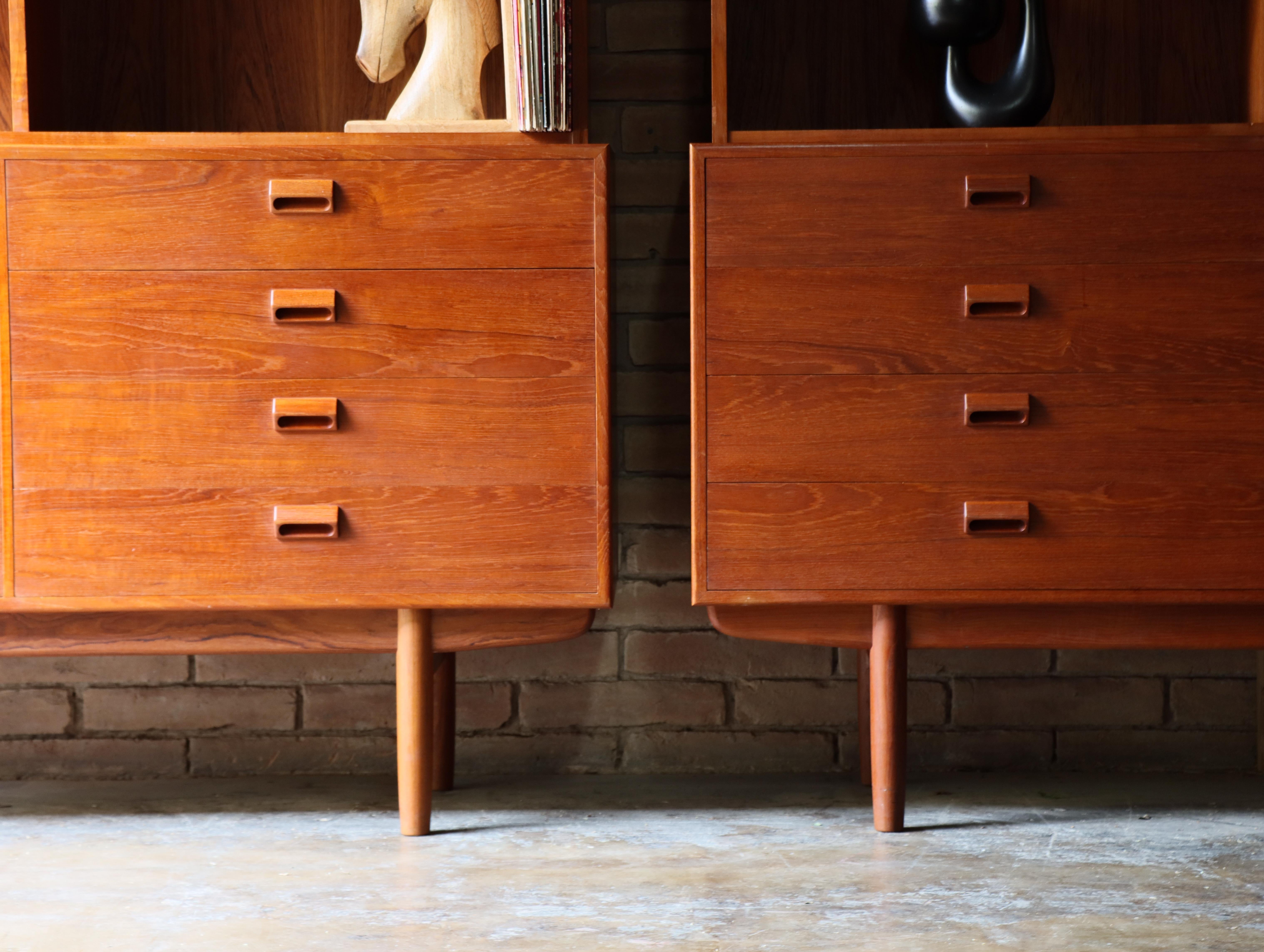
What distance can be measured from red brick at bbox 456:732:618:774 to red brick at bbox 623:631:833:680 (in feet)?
0.43

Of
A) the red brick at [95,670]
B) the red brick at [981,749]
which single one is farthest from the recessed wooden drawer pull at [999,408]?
the red brick at [95,670]

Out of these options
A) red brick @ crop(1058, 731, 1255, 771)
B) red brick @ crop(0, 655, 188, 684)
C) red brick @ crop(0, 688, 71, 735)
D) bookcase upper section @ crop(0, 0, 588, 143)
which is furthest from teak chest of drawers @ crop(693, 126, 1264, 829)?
red brick @ crop(0, 688, 71, 735)

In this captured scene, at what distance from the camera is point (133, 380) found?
1445mm

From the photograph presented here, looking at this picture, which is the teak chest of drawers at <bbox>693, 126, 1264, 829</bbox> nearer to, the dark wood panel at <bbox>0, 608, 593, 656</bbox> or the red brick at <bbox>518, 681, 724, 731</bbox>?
the dark wood panel at <bbox>0, 608, 593, 656</bbox>

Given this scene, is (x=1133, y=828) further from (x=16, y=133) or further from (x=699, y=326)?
(x=16, y=133)

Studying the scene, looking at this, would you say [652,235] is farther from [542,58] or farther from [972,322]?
[972,322]

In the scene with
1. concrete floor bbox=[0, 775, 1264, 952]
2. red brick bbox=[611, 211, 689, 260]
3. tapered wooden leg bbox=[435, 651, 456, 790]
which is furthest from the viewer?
red brick bbox=[611, 211, 689, 260]

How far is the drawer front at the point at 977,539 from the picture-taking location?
57.0 inches

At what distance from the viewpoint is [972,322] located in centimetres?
145

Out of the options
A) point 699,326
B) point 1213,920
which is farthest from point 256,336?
point 1213,920

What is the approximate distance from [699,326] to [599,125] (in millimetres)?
550

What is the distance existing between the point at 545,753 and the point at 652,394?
60 cm

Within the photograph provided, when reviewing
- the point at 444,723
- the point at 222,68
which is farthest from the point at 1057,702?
the point at 222,68

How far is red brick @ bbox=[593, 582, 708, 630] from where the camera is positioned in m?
1.88
